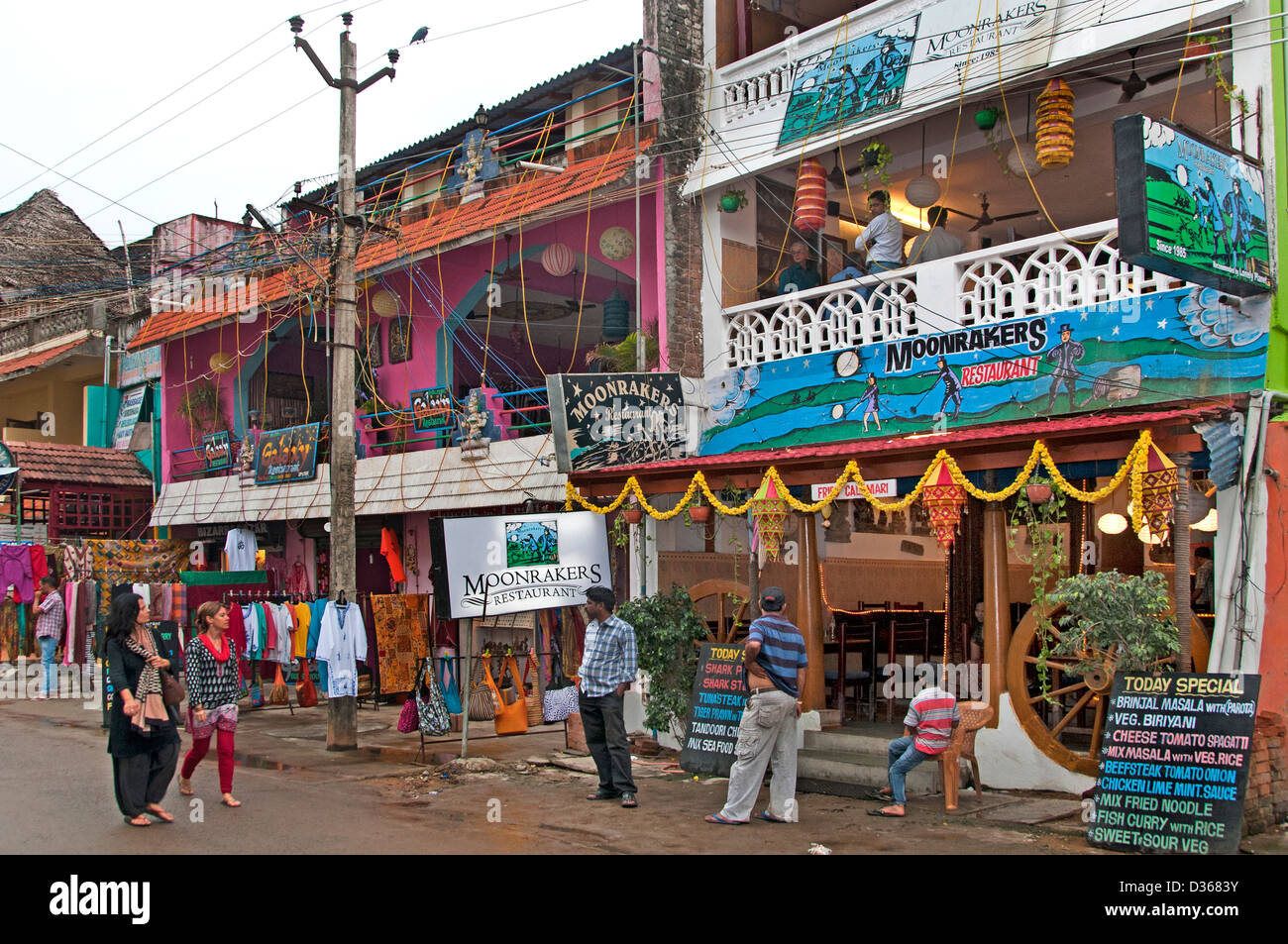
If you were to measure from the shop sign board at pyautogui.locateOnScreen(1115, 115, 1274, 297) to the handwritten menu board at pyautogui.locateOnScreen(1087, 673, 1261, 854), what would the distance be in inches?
122

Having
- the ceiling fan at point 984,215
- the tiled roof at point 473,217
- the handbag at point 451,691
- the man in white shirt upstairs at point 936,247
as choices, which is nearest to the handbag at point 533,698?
the handbag at point 451,691

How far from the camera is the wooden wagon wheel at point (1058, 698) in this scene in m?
9.15

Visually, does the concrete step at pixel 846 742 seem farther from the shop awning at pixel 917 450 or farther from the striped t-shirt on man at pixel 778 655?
the shop awning at pixel 917 450

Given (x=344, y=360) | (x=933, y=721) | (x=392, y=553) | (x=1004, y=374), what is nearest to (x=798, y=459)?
(x=1004, y=374)

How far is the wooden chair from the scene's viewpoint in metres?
9.48

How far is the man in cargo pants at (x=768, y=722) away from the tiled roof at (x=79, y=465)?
747 inches

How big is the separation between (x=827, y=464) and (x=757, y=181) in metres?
5.06

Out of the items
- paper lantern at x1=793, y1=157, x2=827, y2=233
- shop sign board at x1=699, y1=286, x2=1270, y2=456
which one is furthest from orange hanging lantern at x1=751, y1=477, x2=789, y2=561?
paper lantern at x1=793, y1=157, x2=827, y2=233

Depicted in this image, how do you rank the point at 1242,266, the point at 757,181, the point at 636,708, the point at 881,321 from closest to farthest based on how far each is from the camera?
the point at 1242,266 → the point at 881,321 → the point at 636,708 → the point at 757,181

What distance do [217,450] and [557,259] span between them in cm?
973

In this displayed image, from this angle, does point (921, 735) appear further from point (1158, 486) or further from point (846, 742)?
point (1158, 486)
